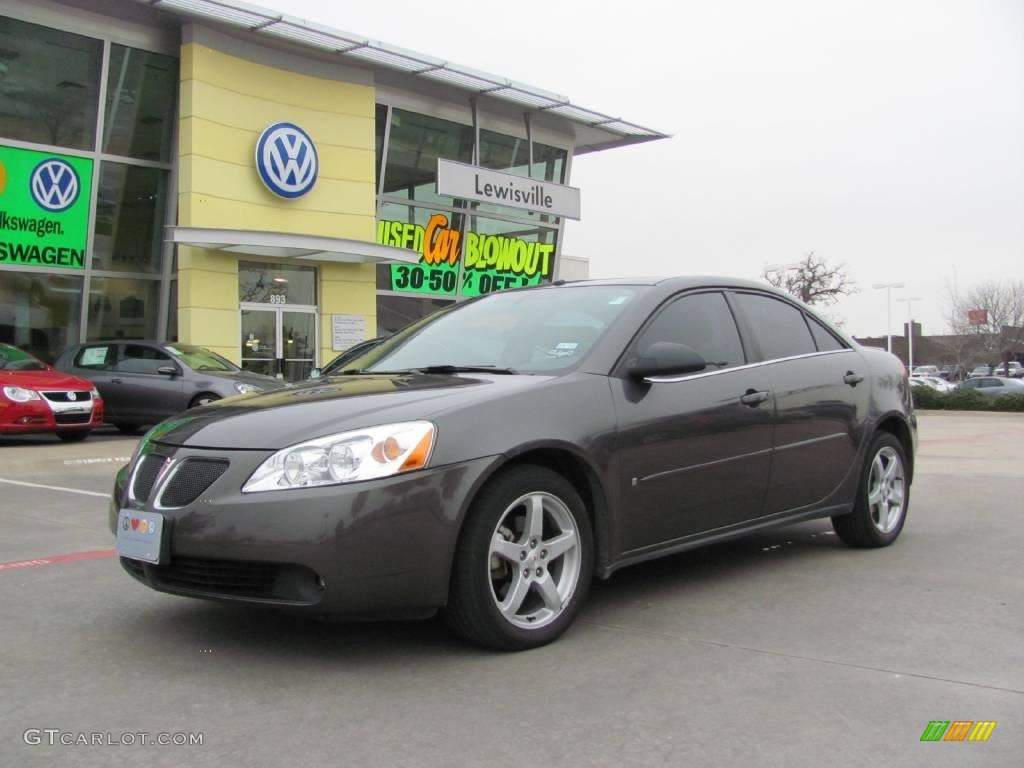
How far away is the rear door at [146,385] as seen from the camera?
611 inches

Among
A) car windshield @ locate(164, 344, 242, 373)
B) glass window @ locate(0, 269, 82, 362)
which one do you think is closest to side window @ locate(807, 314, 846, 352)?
car windshield @ locate(164, 344, 242, 373)

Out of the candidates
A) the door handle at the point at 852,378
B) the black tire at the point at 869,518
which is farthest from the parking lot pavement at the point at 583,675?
the door handle at the point at 852,378

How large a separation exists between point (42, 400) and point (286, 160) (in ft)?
31.0

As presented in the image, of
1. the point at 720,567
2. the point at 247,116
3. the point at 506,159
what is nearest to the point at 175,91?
the point at 247,116

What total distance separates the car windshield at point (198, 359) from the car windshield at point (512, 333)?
35.9ft

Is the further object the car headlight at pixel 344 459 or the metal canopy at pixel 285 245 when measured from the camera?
the metal canopy at pixel 285 245

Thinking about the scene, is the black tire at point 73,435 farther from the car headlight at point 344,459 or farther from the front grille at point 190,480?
the car headlight at point 344,459

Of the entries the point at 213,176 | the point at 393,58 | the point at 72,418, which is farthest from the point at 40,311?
the point at 393,58

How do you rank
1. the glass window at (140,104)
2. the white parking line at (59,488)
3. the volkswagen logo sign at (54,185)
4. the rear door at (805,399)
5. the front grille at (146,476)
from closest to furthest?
the front grille at (146,476) → the rear door at (805,399) → the white parking line at (59,488) → the volkswagen logo sign at (54,185) → the glass window at (140,104)

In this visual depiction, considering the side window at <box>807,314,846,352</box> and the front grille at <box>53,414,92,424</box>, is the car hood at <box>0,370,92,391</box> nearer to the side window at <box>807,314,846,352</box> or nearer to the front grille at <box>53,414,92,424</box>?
the front grille at <box>53,414,92,424</box>

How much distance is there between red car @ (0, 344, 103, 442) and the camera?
13.5 meters

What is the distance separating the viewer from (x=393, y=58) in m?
22.4

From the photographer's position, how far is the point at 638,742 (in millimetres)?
3055

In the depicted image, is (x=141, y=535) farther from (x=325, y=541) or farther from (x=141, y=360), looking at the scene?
(x=141, y=360)
